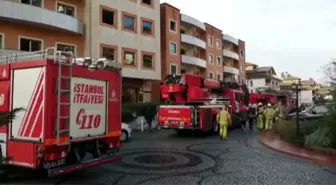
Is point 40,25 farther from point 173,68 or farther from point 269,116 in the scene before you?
point 173,68

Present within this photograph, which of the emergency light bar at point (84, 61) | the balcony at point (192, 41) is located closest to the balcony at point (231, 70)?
the balcony at point (192, 41)

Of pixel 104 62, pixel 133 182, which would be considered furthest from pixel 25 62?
pixel 133 182

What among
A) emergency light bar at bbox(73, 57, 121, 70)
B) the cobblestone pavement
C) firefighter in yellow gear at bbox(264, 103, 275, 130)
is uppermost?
emergency light bar at bbox(73, 57, 121, 70)

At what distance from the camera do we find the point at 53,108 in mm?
7547

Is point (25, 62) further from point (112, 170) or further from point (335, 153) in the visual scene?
point (335, 153)

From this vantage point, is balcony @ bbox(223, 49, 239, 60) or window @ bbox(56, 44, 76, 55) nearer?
window @ bbox(56, 44, 76, 55)

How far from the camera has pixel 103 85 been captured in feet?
30.0

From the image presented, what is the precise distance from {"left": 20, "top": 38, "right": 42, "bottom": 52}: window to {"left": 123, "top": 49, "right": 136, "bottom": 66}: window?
7732mm

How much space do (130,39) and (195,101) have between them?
14.3 metres

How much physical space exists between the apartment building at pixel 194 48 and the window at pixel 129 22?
291 inches

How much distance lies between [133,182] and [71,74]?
2858 mm

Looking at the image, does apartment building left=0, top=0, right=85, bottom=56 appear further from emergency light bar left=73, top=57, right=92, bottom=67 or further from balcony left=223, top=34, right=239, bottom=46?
balcony left=223, top=34, right=239, bottom=46

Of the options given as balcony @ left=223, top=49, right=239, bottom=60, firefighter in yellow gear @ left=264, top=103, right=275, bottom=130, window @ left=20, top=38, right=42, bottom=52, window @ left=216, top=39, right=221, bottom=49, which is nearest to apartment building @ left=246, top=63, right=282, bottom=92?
balcony @ left=223, top=49, right=239, bottom=60

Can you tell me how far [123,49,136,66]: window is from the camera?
31.8 meters
